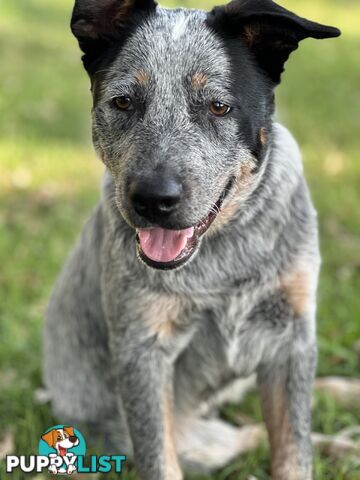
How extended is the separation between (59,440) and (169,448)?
56 centimetres

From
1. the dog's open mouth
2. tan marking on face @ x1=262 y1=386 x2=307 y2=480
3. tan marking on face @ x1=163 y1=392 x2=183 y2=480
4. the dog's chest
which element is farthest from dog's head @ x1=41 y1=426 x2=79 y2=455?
the dog's open mouth

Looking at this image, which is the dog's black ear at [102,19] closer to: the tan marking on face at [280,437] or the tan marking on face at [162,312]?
the tan marking on face at [162,312]

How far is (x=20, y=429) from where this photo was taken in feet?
14.2

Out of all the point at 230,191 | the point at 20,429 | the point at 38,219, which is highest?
the point at 38,219

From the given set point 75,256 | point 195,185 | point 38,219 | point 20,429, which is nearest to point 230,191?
point 195,185

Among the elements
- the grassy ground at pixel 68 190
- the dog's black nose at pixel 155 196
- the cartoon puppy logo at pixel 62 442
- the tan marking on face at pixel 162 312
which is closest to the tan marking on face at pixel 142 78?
the dog's black nose at pixel 155 196

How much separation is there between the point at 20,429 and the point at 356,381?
1.90 meters

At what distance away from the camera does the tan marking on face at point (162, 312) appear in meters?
3.59

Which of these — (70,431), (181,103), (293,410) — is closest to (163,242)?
(181,103)

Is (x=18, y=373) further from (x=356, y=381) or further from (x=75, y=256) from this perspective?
(x=356, y=381)

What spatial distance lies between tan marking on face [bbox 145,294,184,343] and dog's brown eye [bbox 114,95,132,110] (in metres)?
0.83

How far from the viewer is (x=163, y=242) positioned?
3.31 metres

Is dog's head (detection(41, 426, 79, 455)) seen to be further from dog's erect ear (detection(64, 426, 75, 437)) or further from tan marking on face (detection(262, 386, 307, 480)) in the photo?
tan marking on face (detection(262, 386, 307, 480))

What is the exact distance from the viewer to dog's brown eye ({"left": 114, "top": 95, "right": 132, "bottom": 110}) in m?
3.30
